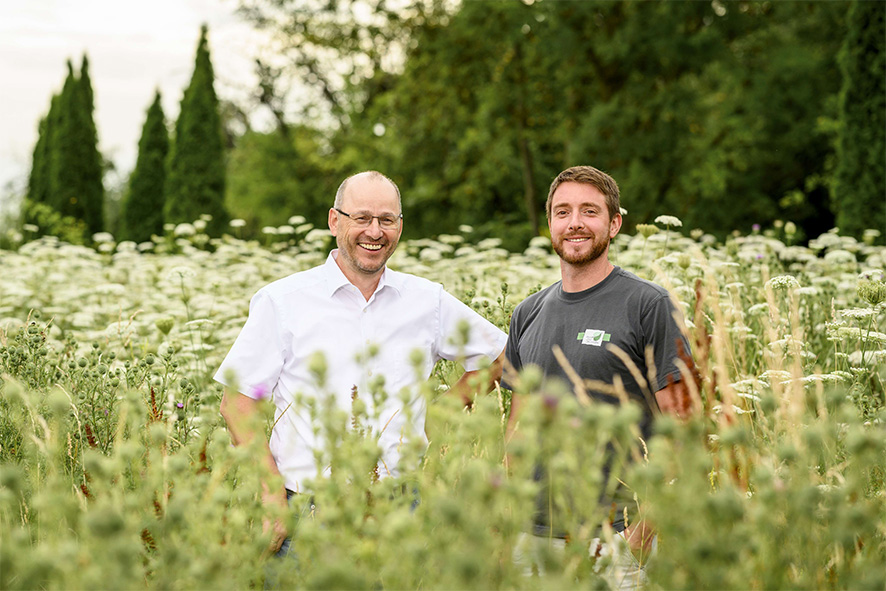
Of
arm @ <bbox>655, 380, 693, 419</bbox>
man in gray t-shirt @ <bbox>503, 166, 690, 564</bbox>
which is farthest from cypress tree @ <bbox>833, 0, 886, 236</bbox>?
arm @ <bbox>655, 380, 693, 419</bbox>

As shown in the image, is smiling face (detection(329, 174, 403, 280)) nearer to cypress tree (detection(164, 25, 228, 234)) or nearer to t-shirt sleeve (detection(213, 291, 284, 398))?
t-shirt sleeve (detection(213, 291, 284, 398))

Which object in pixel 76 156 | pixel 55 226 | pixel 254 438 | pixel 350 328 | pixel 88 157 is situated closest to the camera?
pixel 254 438

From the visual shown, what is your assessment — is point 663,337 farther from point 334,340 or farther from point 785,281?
point 785,281

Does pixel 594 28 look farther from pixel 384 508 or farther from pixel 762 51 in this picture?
pixel 384 508

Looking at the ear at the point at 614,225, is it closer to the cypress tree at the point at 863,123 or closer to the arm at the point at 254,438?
the arm at the point at 254,438

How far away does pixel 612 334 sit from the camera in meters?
2.85

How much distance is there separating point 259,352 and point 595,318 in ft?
4.27

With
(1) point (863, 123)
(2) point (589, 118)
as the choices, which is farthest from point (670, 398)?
(2) point (589, 118)

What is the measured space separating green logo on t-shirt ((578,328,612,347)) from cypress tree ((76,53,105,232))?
66.9 feet

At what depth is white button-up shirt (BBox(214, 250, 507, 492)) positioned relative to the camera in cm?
294

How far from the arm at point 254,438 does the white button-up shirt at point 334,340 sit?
0.20 ft

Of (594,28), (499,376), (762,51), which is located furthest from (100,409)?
(762,51)

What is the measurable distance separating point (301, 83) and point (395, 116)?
A: 7.00 metres

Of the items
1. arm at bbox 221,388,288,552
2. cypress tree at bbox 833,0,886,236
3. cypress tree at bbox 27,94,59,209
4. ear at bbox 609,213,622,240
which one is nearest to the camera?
arm at bbox 221,388,288,552
